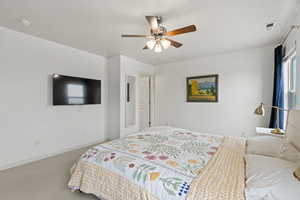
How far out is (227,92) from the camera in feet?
12.9

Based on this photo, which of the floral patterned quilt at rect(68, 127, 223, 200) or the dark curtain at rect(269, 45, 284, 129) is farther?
the dark curtain at rect(269, 45, 284, 129)

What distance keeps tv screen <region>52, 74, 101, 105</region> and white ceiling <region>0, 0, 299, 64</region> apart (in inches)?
33.8

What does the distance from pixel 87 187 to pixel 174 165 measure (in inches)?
42.1

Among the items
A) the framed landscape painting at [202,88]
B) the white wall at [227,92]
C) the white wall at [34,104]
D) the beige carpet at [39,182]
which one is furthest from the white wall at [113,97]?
the framed landscape painting at [202,88]

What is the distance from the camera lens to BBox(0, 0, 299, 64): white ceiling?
6.31ft

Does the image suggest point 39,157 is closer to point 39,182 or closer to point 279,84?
point 39,182

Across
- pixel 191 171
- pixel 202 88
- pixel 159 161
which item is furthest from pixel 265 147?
pixel 202 88

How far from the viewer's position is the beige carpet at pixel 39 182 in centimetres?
187

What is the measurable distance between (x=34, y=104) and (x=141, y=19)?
2.70m

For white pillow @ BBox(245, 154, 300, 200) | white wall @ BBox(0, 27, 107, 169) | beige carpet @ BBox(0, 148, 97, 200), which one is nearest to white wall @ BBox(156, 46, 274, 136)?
white wall @ BBox(0, 27, 107, 169)

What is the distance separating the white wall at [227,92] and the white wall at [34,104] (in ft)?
9.02

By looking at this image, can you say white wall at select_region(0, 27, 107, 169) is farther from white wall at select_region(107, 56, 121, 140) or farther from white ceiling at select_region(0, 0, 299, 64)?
white wall at select_region(107, 56, 121, 140)

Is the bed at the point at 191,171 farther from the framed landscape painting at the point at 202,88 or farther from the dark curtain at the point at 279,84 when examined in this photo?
the framed landscape painting at the point at 202,88

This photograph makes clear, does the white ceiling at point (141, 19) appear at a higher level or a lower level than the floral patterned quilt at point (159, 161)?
higher
